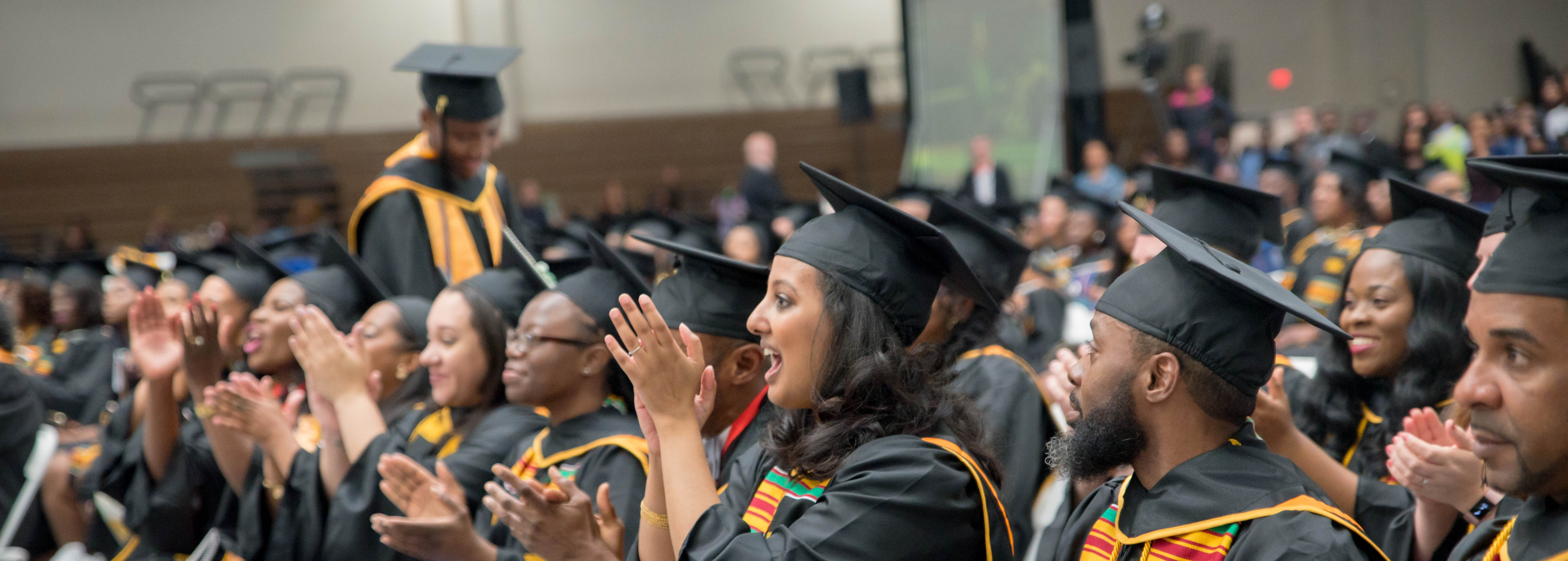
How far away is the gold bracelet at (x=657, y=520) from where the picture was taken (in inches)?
84.5

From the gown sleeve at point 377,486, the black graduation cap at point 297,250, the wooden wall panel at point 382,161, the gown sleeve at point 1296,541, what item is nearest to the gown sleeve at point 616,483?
the gown sleeve at point 377,486

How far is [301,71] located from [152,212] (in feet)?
9.63

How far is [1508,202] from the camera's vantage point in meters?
1.67

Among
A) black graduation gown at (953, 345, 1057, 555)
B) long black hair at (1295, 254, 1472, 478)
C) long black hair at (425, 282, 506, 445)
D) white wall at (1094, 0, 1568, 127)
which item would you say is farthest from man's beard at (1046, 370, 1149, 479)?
white wall at (1094, 0, 1568, 127)

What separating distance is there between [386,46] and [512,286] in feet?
51.3

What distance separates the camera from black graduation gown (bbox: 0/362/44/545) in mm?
4289

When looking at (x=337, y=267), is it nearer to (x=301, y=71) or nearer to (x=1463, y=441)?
(x=1463, y=441)

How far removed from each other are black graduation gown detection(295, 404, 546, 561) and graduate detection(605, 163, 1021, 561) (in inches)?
39.0

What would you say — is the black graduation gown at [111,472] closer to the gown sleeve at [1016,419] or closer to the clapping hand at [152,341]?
the clapping hand at [152,341]

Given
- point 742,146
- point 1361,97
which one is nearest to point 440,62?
point 742,146

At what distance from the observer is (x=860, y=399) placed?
6.91 feet

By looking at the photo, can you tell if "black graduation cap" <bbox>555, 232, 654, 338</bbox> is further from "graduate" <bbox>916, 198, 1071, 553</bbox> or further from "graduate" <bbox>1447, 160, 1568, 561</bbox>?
"graduate" <bbox>1447, 160, 1568, 561</bbox>

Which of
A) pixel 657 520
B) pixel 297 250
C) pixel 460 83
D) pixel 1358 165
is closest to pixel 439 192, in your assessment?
pixel 460 83

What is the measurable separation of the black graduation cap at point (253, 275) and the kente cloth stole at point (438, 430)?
1.38 m
